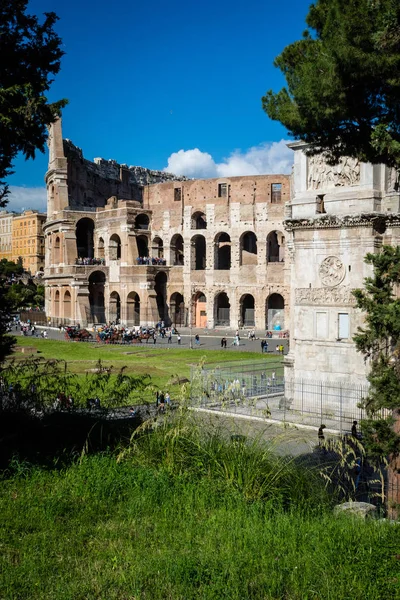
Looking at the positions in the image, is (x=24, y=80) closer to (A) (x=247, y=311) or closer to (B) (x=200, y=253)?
(A) (x=247, y=311)

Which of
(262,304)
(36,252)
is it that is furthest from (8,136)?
(36,252)

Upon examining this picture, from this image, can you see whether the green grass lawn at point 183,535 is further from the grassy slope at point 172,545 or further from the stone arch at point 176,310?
the stone arch at point 176,310

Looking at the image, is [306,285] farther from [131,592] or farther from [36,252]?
[36,252]

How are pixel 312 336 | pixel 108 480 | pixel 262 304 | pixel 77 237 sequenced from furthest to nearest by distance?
pixel 77 237 < pixel 262 304 < pixel 312 336 < pixel 108 480

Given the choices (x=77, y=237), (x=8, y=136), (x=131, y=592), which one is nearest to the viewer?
(x=131, y=592)

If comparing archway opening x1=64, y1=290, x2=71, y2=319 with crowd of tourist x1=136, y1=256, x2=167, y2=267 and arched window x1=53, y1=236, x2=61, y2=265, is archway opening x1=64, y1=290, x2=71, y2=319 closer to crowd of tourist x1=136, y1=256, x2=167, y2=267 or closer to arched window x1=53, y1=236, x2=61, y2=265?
arched window x1=53, y1=236, x2=61, y2=265

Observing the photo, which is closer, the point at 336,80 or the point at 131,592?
the point at 131,592

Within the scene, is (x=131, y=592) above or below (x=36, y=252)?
below

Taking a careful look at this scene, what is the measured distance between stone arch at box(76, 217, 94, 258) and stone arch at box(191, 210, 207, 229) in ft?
30.2

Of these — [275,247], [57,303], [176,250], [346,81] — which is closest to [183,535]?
[346,81]

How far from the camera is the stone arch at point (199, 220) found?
46.4 metres

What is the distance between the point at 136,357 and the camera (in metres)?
29.4

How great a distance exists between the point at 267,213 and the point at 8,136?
3499cm

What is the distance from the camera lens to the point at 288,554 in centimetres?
544
